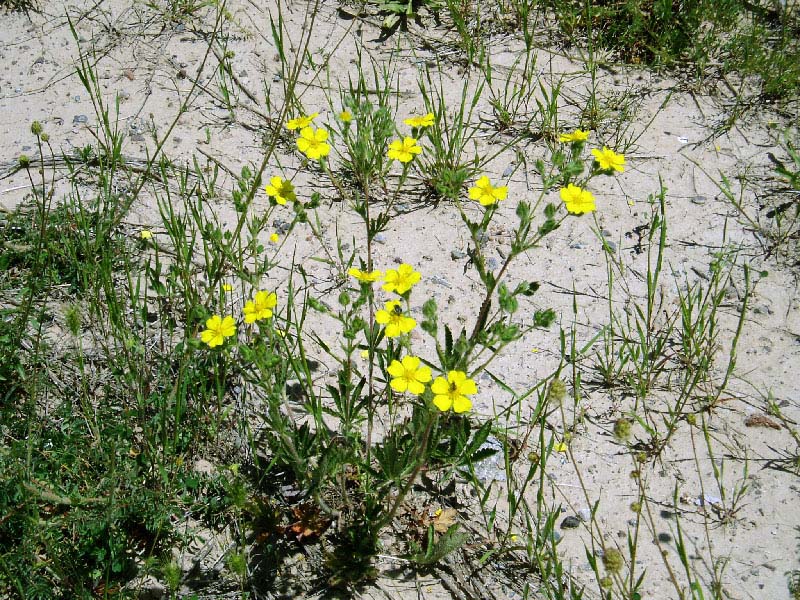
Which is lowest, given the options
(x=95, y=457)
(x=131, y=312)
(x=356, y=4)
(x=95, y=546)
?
(x=95, y=546)

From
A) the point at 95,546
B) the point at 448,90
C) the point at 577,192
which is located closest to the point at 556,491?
the point at 577,192

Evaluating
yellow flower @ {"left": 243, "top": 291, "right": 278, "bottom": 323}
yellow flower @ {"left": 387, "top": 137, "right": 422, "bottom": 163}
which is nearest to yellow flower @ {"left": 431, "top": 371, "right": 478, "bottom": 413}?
yellow flower @ {"left": 243, "top": 291, "right": 278, "bottom": 323}

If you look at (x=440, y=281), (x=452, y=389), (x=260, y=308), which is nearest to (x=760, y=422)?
(x=440, y=281)

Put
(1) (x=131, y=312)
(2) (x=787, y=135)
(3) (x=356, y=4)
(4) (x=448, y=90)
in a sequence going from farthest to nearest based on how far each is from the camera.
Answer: (3) (x=356, y=4) < (4) (x=448, y=90) < (2) (x=787, y=135) < (1) (x=131, y=312)

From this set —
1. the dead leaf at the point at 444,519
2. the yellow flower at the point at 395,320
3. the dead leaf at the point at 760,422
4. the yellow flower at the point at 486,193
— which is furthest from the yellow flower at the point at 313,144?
the dead leaf at the point at 760,422

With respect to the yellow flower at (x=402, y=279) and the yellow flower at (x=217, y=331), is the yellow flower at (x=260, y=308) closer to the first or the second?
the yellow flower at (x=217, y=331)

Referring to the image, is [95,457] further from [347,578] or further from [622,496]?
[622,496]
